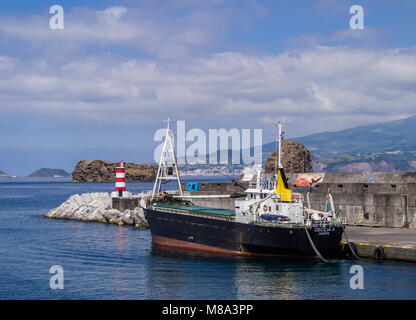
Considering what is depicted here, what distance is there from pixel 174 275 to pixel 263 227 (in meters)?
7.64

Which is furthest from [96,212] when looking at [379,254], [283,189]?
[379,254]

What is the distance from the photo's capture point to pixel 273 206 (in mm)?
38000

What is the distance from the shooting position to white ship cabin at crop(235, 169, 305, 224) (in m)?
36.8

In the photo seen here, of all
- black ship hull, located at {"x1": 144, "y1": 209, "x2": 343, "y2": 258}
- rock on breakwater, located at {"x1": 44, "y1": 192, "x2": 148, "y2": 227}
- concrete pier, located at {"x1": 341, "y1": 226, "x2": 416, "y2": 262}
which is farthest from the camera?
rock on breakwater, located at {"x1": 44, "y1": 192, "x2": 148, "y2": 227}

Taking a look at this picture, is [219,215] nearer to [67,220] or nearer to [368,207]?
[368,207]

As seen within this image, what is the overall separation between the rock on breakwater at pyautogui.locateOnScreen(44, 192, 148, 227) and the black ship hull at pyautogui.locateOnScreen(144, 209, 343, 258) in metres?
18.1

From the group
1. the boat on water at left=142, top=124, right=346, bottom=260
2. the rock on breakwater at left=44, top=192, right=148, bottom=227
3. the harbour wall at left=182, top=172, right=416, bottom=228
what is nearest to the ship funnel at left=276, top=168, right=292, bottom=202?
the boat on water at left=142, top=124, right=346, bottom=260

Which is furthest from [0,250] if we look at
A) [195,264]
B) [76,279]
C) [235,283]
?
[235,283]

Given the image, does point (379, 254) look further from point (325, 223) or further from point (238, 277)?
point (238, 277)

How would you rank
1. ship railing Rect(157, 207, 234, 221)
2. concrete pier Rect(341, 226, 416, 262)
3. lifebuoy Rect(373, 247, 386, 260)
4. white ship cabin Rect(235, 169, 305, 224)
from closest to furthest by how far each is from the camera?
concrete pier Rect(341, 226, 416, 262), lifebuoy Rect(373, 247, 386, 260), white ship cabin Rect(235, 169, 305, 224), ship railing Rect(157, 207, 234, 221)

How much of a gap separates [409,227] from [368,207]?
410cm

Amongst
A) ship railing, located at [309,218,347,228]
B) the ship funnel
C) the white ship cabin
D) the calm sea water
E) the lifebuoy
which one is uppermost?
the ship funnel

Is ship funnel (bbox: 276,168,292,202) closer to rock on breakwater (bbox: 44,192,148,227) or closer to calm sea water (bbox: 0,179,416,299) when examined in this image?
calm sea water (bbox: 0,179,416,299)
